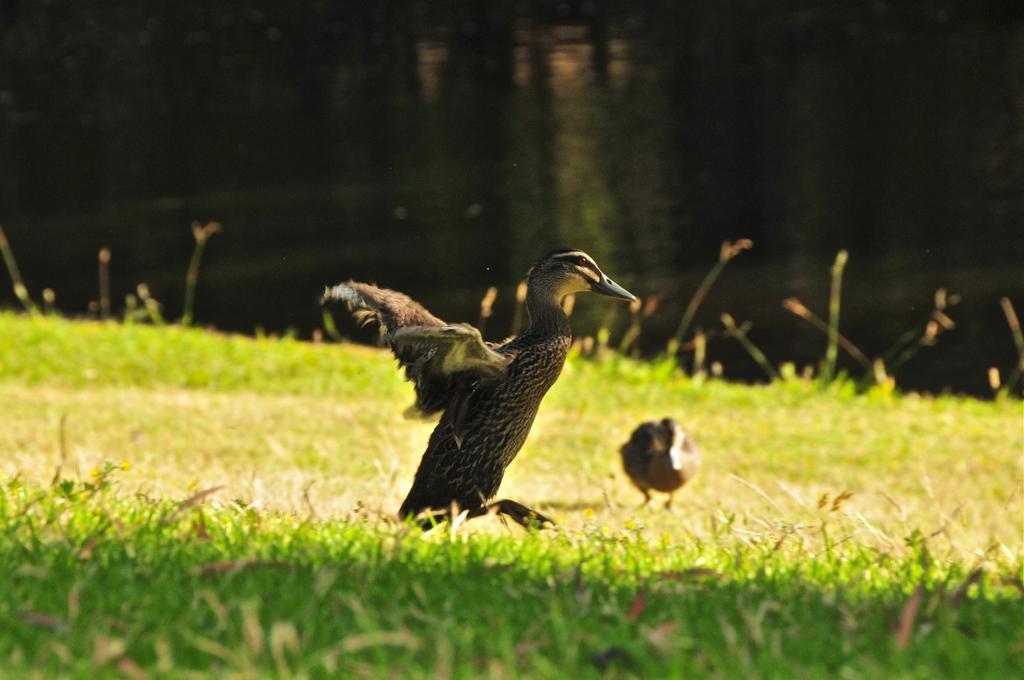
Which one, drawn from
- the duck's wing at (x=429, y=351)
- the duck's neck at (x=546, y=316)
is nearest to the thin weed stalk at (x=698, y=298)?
the duck's neck at (x=546, y=316)

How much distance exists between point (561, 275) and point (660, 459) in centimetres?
285

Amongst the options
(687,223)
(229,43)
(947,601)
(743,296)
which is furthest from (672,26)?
(947,601)

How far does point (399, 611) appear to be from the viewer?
146 inches

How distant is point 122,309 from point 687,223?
8263mm

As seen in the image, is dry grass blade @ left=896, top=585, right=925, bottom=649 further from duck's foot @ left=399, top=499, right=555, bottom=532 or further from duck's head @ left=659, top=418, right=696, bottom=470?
duck's head @ left=659, top=418, right=696, bottom=470

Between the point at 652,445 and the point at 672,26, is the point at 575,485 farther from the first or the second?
the point at 672,26

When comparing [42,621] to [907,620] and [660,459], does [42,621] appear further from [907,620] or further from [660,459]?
[660,459]

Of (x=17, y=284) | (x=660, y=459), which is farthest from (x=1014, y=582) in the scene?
(x=17, y=284)

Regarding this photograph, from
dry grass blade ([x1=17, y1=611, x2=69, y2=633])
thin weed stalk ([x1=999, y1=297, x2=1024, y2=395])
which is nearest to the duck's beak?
dry grass blade ([x1=17, y1=611, x2=69, y2=633])

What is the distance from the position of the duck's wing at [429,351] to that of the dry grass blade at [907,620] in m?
1.88

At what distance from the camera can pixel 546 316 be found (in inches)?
243

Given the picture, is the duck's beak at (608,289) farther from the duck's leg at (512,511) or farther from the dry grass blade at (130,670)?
the dry grass blade at (130,670)

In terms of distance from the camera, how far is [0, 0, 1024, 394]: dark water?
1911 cm

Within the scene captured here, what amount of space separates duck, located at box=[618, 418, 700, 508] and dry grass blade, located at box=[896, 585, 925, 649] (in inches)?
197
